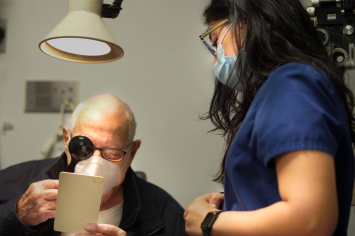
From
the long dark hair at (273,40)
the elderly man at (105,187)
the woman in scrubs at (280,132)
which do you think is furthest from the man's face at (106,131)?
the long dark hair at (273,40)

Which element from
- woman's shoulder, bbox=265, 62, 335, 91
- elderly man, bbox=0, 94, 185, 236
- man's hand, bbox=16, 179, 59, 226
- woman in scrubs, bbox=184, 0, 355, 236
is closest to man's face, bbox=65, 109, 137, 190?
elderly man, bbox=0, 94, 185, 236

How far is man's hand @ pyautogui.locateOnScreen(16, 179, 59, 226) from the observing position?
1.15 m

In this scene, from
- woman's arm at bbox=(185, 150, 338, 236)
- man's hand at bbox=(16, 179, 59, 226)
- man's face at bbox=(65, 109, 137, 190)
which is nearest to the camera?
woman's arm at bbox=(185, 150, 338, 236)

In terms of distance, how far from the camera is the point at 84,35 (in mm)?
860

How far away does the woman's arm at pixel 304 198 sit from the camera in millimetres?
518

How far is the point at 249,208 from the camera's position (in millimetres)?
681

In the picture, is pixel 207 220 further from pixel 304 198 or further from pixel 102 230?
pixel 102 230

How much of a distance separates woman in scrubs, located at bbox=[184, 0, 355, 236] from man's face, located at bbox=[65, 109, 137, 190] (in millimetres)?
567

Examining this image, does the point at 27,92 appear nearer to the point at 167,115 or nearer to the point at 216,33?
the point at 167,115

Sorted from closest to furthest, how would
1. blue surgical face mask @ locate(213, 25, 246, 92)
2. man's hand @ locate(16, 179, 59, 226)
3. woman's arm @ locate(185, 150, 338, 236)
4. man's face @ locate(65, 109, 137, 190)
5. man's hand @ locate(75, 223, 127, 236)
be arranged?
woman's arm @ locate(185, 150, 338, 236) < blue surgical face mask @ locate(213, 25, 246, 92) < man's hand @ locate(75, 223, 127, 236) < man's hand @ locate(16, 179, 59, 226) < man's face @ locate(65, 109, 137, 190)


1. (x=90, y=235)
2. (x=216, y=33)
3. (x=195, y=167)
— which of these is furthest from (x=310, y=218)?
(x=195, y=167)

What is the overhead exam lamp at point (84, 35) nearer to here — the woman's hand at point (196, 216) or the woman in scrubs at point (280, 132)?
the woman in scrubs at point (280, 132)

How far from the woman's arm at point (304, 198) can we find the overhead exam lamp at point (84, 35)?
0.64 m

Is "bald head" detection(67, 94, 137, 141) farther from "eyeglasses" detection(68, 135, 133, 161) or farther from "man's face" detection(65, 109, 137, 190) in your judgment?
"eyeglasses" detection(68, 135, 133, 161)
